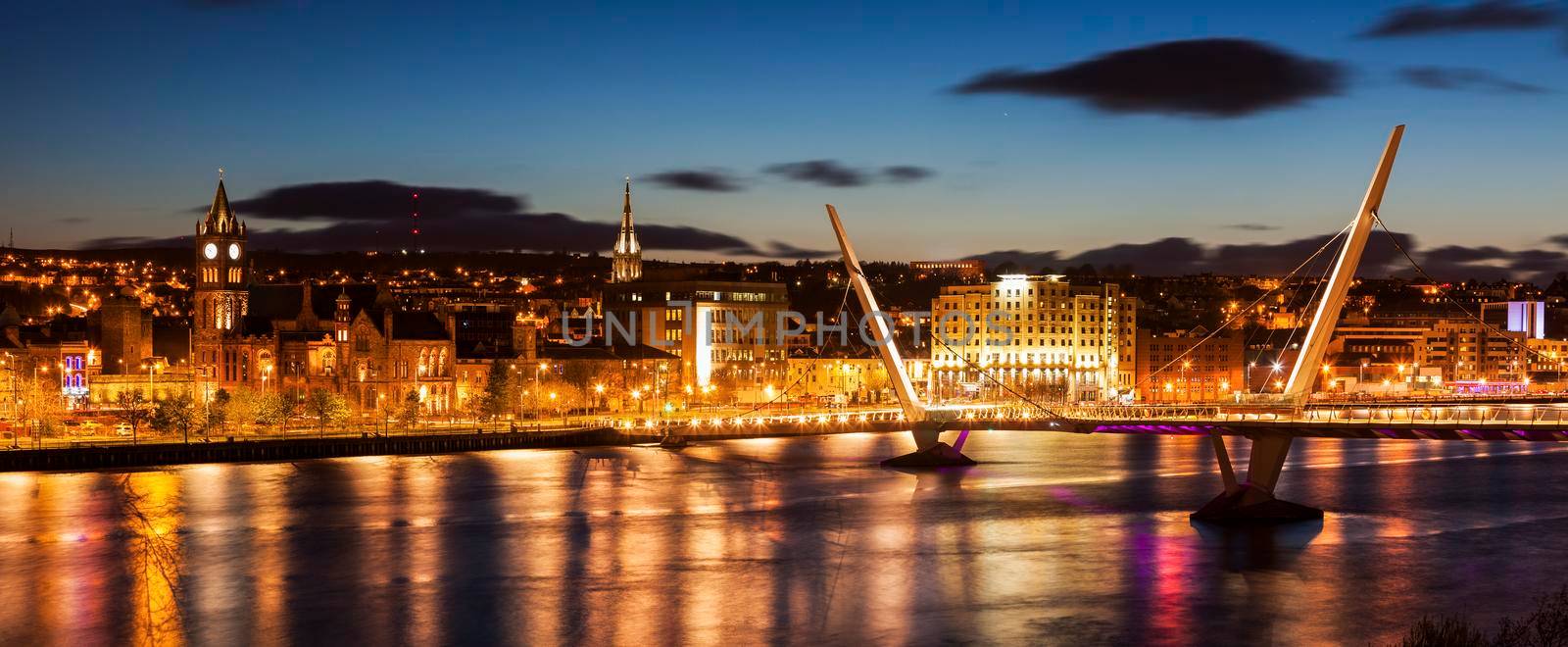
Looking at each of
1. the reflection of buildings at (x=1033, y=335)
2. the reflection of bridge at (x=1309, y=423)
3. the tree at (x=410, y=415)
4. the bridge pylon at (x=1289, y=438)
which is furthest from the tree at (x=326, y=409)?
the reflection of buildings at (x=1033, y=335)

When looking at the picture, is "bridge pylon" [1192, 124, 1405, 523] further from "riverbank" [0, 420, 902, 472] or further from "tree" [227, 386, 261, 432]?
"tree" [227, 386, 261, 432]

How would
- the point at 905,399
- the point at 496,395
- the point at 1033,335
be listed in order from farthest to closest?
the point at 1033,335 < the point at 496,395 < the point at 905,399

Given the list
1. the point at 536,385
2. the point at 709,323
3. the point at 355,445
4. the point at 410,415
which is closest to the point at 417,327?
the point at 536,385

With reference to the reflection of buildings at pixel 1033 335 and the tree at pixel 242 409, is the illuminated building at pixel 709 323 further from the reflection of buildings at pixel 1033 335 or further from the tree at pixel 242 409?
the tree at pixel 242 409

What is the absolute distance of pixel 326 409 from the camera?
6812cm

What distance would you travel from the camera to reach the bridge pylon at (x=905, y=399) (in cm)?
5384

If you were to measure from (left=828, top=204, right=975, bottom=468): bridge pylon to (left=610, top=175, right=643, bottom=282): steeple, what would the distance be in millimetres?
64705

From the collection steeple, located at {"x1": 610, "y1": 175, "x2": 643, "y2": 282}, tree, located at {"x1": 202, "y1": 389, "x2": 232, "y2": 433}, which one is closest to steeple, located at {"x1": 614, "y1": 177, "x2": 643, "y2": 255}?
steeple, located at {"x1": 610, "y1": 175, "x2": 643, "y2": 282}

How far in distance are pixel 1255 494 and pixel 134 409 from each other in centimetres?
4485

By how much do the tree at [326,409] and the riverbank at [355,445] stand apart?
4.58 meters

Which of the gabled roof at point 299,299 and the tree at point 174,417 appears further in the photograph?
the gabled roof at point 299,299

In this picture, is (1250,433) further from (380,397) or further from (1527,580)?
(380,397)

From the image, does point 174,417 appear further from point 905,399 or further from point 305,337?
point 905,399

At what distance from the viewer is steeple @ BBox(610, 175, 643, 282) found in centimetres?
12017
